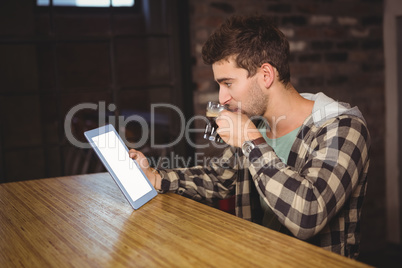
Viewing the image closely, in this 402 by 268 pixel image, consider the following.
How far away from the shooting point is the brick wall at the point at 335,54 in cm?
269

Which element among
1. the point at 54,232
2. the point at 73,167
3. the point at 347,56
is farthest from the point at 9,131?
the point at 347,56

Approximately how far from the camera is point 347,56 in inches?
124

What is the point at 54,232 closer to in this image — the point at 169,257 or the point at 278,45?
the point at 169,257

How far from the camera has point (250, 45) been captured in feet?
5.13

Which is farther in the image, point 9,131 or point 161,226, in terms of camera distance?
point 9,131

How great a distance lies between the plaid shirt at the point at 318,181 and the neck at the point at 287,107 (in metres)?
0.11

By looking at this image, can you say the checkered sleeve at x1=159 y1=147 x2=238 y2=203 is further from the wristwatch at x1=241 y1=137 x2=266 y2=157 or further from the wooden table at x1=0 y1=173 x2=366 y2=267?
the wristwatch at x1=241 y1=137 x2=266 y2=157

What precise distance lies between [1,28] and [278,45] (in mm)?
1535

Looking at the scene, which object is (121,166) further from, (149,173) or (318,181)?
(318,181)

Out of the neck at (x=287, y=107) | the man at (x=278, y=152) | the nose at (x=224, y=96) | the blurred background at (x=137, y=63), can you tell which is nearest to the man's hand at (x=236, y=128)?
the man at (x=278, y=152)

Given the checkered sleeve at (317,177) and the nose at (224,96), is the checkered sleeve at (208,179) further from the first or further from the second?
the checkered sleeve at (317,177)

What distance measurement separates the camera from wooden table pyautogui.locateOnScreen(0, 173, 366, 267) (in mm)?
888

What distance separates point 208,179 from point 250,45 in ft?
1.70

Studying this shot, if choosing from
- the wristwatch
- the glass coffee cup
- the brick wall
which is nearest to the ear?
the glass coffee cup
